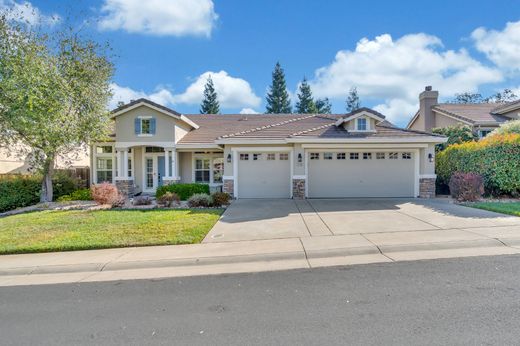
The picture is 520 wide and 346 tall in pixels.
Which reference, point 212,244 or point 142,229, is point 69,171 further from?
point 212,244

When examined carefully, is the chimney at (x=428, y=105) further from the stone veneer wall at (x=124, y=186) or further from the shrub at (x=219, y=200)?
the stone veneer wall at (x=124, y=186)

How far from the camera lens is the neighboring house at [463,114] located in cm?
2058

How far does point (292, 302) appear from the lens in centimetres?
411

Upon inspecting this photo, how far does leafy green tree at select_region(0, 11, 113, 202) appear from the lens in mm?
12109

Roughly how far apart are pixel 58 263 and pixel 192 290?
3412mm

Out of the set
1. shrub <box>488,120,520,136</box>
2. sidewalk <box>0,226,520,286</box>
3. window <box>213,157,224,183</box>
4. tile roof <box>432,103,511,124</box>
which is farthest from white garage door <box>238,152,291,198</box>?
tile roof <box>432,103,511,124</box>

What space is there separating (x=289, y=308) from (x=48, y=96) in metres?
13.9

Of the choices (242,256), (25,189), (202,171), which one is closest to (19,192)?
(25,189)

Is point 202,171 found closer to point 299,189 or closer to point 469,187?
point 299,189

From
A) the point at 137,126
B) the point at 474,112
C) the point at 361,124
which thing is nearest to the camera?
the point at 361,124

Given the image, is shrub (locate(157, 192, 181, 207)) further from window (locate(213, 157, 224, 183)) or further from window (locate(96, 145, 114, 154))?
window (locate(96, 145, 114, 154))

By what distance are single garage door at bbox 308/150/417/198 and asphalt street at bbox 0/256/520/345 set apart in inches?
356

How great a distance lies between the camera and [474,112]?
2286 cm

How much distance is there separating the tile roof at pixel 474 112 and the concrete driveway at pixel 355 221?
13.3 metres
